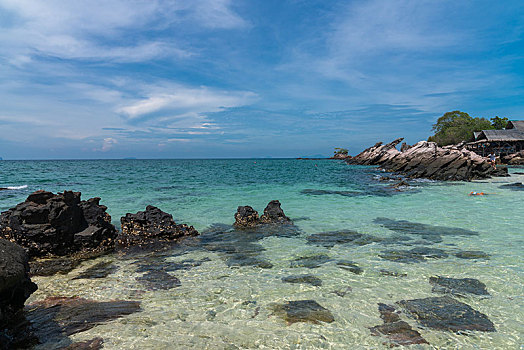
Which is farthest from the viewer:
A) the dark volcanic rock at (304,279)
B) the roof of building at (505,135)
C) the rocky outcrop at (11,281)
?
the roof of building at (505,135)

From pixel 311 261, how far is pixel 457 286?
11.0 ft

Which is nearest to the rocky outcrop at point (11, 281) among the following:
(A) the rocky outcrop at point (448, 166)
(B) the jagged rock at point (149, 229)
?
(B) the jagged rock at point (149, 229)

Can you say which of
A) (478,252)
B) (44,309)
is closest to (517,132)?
(478,252)

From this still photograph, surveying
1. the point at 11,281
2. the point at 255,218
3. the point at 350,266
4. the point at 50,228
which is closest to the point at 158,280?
the point at 11,281

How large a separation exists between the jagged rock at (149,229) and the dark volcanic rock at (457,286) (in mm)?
7818

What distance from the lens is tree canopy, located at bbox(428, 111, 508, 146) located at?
243 ft

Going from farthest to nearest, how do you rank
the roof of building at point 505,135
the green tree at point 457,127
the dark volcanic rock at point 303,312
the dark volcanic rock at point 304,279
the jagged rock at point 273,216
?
the green tree at point 457,127 → the roof of building at point 505,135 → the jagged rock at point 273,216 → the dark volcanic rock at point 304,279 → the dark volcanic rock at point 303,312

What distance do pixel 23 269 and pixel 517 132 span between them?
7799cm

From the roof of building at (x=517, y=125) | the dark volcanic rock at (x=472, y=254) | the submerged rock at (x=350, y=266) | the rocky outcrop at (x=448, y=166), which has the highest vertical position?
the roof of building at (x=517, y=125)

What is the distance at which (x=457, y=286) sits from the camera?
6.19 m

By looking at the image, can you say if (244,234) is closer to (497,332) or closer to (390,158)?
(497,332)

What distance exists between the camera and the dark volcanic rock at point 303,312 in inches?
195

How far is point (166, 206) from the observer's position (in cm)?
1755

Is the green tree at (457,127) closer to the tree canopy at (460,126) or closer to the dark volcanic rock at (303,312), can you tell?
the tree canopy at (460,126)
